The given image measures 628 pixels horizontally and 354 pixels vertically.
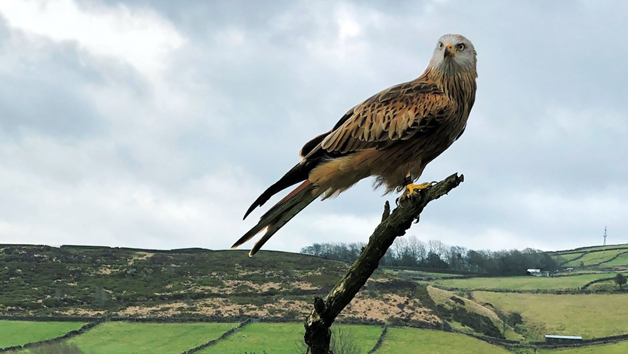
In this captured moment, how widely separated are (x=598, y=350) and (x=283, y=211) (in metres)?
86.9

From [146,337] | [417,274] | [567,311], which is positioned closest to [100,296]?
[146,337]

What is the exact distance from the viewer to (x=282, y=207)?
26.6ft

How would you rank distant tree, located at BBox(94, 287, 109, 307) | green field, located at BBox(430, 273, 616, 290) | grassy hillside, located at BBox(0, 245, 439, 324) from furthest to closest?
green field, located at BBox(430, 273, 616, 290) → distant tree, located at BBox(94, 287, 109, 307) → grassy hillside, located at BBox(0, 245, 439, 324)

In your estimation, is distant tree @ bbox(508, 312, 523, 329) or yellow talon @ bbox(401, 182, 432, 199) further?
distant tree @ bbox(508, 312, 523, 329)

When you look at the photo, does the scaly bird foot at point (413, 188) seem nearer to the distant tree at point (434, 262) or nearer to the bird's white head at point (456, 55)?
the bird's white head at point (456, 55)

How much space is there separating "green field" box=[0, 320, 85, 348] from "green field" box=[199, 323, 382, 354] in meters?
21.8

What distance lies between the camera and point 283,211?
8180 mm

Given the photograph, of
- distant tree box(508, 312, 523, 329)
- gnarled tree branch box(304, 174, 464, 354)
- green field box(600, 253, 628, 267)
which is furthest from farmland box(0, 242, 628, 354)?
gnarled tree branch box(304, 174, 464, 354)

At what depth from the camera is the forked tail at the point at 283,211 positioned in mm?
8047

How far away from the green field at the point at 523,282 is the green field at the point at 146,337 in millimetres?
58589

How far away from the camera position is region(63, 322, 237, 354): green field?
3113 inches

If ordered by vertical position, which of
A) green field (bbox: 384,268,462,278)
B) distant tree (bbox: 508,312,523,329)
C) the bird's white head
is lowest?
distant tree (bbox: 508,312,523,329)

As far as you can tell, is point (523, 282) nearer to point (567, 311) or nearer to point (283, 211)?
point (567, 311)

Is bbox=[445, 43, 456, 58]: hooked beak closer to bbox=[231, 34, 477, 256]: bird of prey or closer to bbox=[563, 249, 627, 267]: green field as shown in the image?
bbox=[231, 34, 477, 256]: bird of prey
